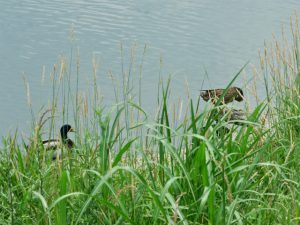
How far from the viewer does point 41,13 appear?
35.4ft

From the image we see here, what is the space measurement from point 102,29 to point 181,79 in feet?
7.68

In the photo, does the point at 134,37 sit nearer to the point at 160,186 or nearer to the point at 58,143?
the point at 58,143

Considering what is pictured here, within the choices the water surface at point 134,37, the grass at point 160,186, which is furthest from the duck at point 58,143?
the water surface at point 134,37

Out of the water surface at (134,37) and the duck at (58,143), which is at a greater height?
the duck at (58,143)

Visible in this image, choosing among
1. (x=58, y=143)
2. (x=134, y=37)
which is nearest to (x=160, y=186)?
(x=58, y=143)

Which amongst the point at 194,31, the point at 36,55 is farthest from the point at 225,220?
the point at 194,31

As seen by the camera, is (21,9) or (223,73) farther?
(21,9)

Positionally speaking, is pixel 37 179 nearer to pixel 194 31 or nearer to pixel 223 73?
pixel 223 73

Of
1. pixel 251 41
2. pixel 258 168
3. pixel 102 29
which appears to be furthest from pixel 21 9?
pixel 258 168

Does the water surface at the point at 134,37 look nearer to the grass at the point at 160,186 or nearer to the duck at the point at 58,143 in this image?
the duck at the point at 58,143

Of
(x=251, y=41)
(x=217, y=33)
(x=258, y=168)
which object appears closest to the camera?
(x=258, y=168)

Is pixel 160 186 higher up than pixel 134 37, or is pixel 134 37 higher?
pixel 160 186

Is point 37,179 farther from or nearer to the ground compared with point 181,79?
farther from the ground

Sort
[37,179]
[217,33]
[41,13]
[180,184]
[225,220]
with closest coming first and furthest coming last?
[225,220]
[180,184]
[37,179]
[217,33]
[41,13]
